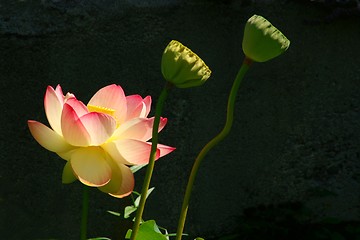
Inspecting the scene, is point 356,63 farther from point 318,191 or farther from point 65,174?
point 65,174

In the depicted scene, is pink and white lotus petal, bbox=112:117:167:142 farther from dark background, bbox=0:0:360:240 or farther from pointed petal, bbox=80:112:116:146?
dark background, bbox=0:0:360:240

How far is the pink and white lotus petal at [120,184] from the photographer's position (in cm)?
78

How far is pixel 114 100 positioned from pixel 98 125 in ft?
0.35

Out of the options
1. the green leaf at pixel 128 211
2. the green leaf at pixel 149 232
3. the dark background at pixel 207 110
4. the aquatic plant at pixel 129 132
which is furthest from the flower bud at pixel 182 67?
the dark background at pixel 207 110

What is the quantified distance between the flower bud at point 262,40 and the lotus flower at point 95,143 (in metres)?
0.13

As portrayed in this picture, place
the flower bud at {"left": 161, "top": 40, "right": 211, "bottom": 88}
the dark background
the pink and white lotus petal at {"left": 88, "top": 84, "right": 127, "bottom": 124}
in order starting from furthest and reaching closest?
the dark background
the pink and white lotus petal at {"left": 88, "top": 84, "right": 127, "bottom": 124}
the flower bud at {"left": 161, "top": 40, "right": 211, "bottom": 88}

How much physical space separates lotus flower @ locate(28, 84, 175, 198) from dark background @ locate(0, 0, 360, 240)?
48.4 inches

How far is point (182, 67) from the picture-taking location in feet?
2.51

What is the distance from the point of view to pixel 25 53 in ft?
6.87

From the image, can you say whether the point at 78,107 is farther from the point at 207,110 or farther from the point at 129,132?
the point at 207,110

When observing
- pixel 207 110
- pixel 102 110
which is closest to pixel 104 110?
pixel 102 110

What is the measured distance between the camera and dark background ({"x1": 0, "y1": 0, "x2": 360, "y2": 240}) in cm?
213

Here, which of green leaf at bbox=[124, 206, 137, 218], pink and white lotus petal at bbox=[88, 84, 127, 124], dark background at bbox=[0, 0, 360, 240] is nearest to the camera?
pink and white lotus petal at bbox=[88, 84, 127, 124]

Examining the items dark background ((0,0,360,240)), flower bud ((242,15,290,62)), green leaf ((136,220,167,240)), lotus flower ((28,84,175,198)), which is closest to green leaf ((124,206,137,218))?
green leaf ((136,220,167,240))
